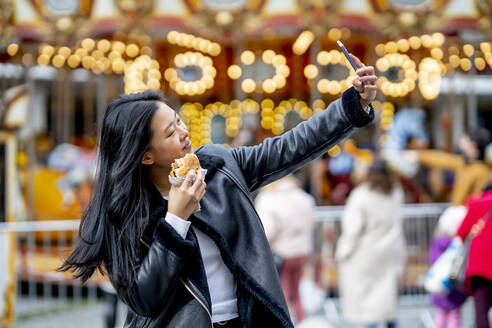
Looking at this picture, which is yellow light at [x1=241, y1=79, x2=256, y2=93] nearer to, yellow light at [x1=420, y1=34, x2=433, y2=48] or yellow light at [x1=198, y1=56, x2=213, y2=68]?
yellow light at [x1=198, y1=56, x2=213, y2=68]

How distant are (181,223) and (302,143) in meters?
0.45

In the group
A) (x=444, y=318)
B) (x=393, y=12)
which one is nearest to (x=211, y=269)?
(x=444, y=318)

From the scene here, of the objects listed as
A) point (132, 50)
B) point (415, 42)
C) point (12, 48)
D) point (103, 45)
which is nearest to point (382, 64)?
point (415, 42)

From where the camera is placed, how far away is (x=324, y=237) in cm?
754

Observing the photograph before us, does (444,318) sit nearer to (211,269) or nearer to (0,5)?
(211,269)

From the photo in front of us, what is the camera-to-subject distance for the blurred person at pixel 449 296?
535 cm

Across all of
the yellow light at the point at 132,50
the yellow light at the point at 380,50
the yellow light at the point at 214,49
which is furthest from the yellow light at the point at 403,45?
the yellow light at the point at 132,50

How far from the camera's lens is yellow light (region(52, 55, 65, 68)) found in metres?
11.2

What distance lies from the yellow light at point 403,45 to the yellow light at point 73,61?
5.40m

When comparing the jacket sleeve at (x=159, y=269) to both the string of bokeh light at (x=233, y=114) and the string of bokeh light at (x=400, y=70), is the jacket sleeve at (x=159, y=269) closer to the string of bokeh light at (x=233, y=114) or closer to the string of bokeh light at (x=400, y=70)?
the string of bokeh light at (x=400, y=70)

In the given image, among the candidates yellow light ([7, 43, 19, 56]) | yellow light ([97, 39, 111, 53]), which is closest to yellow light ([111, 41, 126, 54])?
yellow light ([97, 39, 111, 53])

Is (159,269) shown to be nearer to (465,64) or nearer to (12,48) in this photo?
(12,48)

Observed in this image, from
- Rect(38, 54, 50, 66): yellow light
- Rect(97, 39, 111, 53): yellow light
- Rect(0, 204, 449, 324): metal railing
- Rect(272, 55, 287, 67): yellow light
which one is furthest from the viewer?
Rect(272, 55, 287, 67): yellow light

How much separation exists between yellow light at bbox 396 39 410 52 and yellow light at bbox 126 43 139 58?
169 inches
